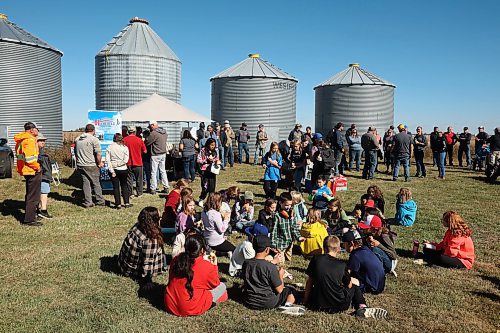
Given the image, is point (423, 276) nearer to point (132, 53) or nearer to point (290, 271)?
point (290, 271)

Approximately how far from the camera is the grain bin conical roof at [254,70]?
22.8 metres

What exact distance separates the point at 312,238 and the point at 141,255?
2.80 metres

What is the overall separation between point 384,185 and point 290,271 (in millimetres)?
9071

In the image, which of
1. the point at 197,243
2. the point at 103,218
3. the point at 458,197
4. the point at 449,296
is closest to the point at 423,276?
the point at 449,296

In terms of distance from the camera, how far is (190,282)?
4961mm

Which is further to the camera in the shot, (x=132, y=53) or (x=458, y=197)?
(x=132, y=53)

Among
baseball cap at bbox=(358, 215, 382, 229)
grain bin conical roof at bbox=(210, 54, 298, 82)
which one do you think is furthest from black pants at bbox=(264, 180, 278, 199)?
grain bin conical roof at bbox=(210, 54, 298, 82)

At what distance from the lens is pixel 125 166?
1078 centimetres

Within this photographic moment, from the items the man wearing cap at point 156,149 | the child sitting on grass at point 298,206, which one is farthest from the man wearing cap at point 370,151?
the child sitting on grass at point 298,206

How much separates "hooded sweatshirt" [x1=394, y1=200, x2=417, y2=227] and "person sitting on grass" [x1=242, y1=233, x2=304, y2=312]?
4.85 metres

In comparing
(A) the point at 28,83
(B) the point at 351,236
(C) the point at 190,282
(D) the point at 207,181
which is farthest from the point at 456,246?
(A) the point at 28,83

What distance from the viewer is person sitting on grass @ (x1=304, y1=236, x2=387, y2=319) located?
502cm

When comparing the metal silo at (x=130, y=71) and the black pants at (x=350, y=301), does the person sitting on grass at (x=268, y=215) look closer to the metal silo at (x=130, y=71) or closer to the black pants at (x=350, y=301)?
the black pants at (x=350, y=301)

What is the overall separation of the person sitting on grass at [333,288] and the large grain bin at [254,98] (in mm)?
17377
